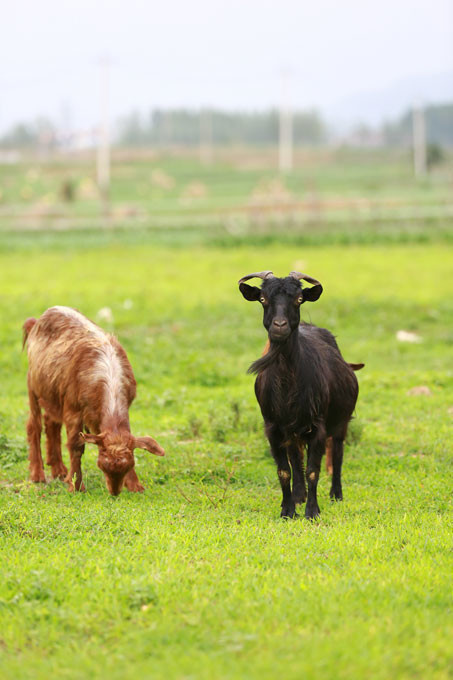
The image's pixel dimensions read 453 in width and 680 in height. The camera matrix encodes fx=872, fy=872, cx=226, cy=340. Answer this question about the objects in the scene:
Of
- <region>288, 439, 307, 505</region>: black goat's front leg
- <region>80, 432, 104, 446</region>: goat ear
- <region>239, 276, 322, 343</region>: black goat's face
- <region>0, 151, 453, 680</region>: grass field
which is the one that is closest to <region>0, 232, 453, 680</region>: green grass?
<region>0, 151, 453, 680</region>: grass field

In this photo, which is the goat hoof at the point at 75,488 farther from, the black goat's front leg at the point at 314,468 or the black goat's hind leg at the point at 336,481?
the black goat's hind leg at the point at 336,481

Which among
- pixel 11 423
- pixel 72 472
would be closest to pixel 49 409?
pixel 72 472

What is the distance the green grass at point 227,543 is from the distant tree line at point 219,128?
469ft

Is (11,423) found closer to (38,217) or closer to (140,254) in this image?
(140,254)

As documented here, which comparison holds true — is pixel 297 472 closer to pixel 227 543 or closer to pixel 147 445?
pixel 147 445

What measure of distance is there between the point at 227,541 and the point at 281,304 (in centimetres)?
191

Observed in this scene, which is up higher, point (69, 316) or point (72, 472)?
point (69, 316)

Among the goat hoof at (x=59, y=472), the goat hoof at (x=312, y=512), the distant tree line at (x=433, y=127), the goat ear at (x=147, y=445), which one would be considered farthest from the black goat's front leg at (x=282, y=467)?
the distant tree line at (x=433, y=127)

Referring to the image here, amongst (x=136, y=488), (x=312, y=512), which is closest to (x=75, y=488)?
(x=136, y=488)

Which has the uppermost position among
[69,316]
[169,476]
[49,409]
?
[69,316]

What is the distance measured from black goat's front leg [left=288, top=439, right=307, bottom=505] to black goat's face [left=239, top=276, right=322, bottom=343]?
1234 mm

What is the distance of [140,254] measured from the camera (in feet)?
99.9

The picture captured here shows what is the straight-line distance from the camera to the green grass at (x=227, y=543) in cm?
483

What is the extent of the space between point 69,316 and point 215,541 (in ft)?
11.3
